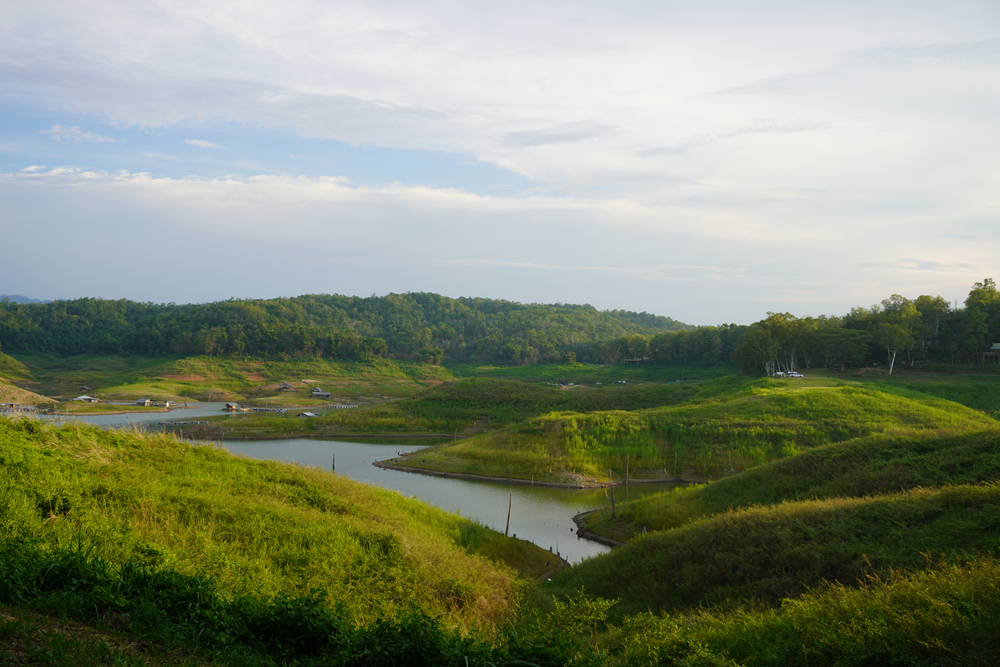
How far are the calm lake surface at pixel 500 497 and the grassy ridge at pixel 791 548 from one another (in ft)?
33.3

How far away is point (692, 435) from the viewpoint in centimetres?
5250

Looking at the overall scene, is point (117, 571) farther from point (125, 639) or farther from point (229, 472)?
point (229, 472)

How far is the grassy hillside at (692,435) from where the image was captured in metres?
48.9

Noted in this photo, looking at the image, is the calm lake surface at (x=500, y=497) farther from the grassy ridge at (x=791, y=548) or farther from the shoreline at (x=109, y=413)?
the shoreline at (x=109, y=413)

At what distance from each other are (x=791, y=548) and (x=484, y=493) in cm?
A: 2955

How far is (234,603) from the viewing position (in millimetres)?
10094

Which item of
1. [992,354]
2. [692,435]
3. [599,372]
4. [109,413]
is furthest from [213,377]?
[992,354]

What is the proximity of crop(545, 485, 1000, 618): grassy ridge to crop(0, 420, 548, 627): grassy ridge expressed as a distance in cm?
457

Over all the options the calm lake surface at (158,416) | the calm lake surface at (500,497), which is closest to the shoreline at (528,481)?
the calm lake surface at (500,497)

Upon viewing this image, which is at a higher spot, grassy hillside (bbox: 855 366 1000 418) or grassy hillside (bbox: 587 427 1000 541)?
grassy hillside (bbox: 855 366 1000 418)

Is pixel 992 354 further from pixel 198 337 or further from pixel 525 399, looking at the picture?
pixel 198 337

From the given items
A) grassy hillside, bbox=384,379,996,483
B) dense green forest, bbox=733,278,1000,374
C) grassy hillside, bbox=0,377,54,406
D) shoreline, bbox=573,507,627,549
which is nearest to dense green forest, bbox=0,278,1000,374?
dense green forest, bbox=733,278,1000,374

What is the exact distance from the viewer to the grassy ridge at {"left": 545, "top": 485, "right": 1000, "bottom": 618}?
15195 mm

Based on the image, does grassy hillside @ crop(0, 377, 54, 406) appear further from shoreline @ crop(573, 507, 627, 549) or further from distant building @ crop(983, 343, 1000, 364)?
distant building @ crop(983, 343, 1000, 364)
